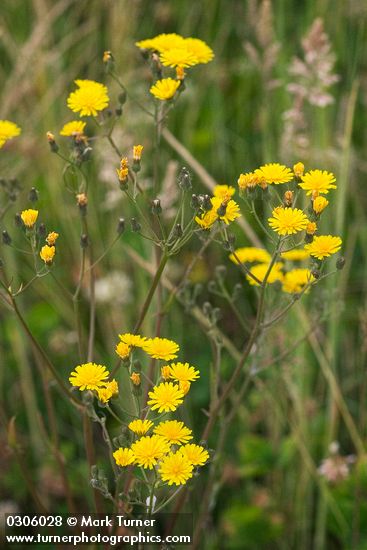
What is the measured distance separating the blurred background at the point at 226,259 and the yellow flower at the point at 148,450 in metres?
0.55

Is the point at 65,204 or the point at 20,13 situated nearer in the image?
the point at 65,204

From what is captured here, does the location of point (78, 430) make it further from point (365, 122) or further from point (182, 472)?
point (365, 122)

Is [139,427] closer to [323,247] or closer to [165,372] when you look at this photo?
[165,372]

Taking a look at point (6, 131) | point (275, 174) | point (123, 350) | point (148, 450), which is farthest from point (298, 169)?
point (6, 131)

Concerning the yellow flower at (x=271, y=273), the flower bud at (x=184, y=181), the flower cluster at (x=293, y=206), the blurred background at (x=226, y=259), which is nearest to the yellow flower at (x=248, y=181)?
the flower cluster at (x=293, y=206)

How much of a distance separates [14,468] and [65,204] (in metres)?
1.04

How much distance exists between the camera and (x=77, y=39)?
350 centimetres

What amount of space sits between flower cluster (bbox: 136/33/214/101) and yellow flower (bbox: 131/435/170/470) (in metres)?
0.76

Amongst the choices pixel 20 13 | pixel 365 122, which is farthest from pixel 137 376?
pixel 20 13

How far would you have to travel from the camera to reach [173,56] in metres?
1.76

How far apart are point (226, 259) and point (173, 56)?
139cm

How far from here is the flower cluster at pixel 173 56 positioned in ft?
5.63

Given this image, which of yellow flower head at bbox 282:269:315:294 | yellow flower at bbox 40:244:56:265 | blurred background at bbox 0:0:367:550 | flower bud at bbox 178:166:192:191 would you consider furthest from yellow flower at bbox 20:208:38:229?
yellow flower head at bbox 282:269:315:294

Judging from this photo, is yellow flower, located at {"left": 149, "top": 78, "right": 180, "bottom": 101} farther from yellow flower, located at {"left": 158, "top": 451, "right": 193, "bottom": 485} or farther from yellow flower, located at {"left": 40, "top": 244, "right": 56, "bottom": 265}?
yellow flower, located at {"left": 158, "top": 451, "right": 193, "bottom": 485}
